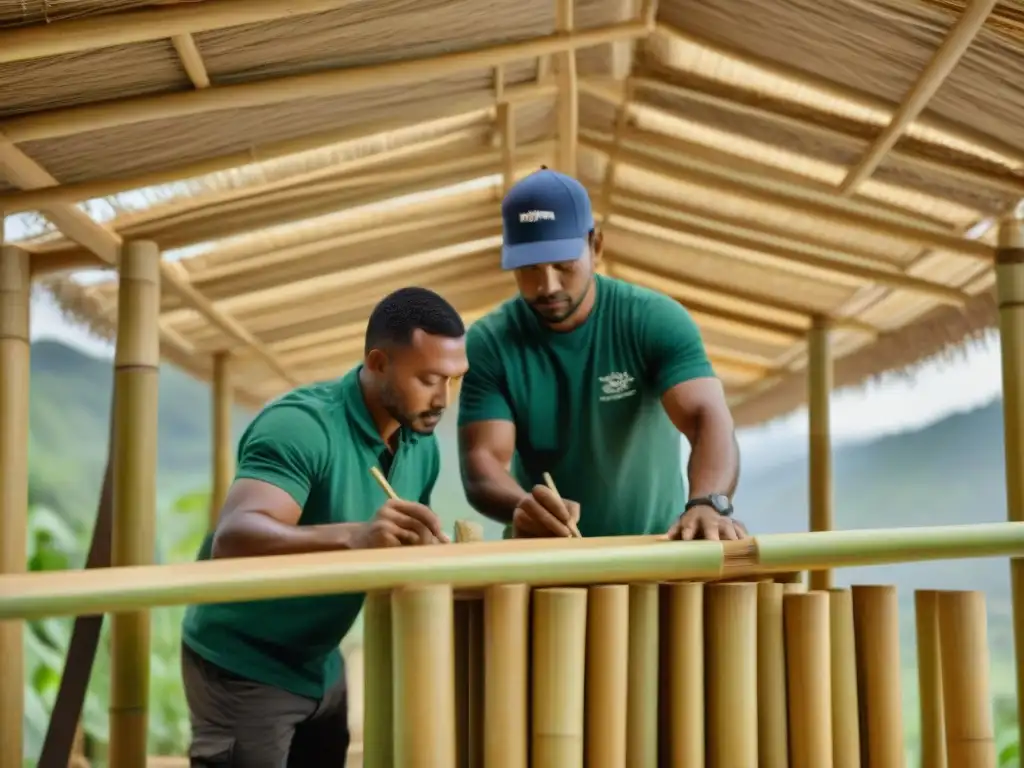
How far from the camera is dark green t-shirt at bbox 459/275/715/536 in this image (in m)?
3.16

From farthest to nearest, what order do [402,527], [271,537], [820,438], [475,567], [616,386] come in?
[820,438], [616,386], [271,537], [402,527], [475,567]

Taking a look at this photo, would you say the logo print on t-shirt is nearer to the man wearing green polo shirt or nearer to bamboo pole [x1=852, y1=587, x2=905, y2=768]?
the man wearing green polo shirt

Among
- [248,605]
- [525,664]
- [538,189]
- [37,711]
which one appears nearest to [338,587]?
[525,664]

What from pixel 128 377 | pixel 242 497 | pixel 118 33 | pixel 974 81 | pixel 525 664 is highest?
pixel 974 81

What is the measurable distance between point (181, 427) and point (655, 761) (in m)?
12.4

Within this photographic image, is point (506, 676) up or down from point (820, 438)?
down

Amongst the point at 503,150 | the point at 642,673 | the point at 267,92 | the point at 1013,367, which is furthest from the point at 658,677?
the point at 503,150

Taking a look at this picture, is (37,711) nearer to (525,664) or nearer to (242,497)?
(242,497)

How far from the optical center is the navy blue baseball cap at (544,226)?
288cm

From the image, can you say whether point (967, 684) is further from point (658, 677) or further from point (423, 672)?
point (423, 672)

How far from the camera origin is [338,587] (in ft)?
5.56

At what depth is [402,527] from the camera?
2178mm

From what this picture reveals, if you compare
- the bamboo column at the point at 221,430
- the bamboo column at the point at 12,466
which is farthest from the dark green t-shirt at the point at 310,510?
the bamboo column at the point at 221,430

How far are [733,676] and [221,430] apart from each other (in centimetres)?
551
